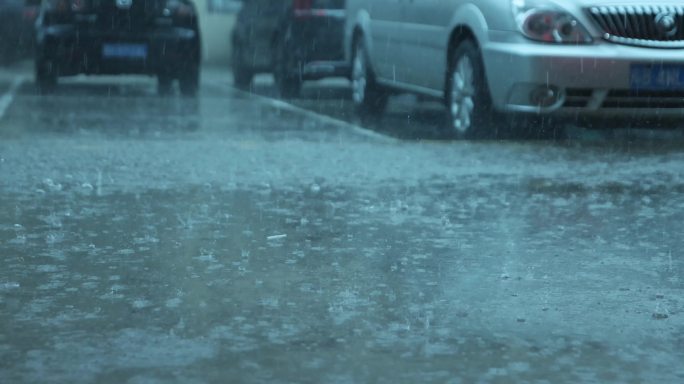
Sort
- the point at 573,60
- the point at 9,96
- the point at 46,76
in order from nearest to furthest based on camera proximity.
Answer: the point at 573,60
the point at 9,96
the point at 46,76

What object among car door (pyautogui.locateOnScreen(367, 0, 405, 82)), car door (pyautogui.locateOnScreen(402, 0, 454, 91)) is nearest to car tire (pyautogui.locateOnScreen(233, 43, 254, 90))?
car door (pyautogui.locateOnScreen(367, 0, 405, 82))

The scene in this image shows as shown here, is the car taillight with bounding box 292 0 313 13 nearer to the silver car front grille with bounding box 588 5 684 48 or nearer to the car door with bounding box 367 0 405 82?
the car door with bounding box 367 0 405 82

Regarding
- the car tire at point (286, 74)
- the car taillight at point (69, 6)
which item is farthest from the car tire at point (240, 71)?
the car taillight at point (69, 6)

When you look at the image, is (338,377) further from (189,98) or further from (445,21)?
(189,98)

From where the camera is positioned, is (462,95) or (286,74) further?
(286,74)

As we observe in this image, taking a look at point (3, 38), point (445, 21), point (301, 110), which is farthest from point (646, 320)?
point (3, 38)

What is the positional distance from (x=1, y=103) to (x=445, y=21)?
5200 mm

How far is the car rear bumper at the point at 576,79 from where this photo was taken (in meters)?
10.3

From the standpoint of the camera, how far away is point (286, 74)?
55.5ft

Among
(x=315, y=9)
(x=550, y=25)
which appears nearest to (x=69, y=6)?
(x=315, y=9)

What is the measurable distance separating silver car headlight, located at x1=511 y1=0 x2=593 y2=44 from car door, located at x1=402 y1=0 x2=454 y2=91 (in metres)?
0.93

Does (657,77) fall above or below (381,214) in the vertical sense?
above

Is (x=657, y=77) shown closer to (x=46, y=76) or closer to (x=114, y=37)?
(x=114, y=37)

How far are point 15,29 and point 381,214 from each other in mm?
19807
